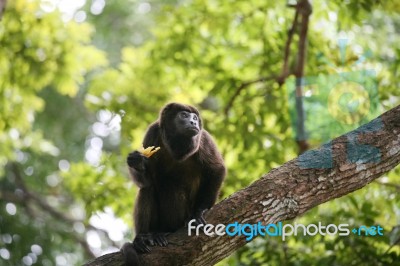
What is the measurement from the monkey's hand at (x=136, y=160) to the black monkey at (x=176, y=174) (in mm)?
279

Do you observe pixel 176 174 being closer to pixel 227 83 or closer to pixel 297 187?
pixel 297 187

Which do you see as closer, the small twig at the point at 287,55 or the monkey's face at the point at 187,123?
the monkey's face at the point at 187,123

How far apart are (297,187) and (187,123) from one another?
1833mm

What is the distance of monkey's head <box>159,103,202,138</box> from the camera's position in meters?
6.60

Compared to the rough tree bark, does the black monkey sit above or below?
above

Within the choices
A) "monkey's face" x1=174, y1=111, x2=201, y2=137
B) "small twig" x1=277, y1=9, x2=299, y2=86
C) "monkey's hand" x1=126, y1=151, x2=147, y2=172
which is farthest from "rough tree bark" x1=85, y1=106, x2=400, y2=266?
"small twig" x1=277, y1=9, x2=299, y2=86

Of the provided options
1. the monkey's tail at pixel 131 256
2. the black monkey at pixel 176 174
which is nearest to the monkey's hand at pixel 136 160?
the black monkey at pixel 176 174

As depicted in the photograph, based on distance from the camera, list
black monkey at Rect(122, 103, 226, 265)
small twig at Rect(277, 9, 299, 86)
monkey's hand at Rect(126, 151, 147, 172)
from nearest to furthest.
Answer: monkey's hand at Rect(126, 151, 147, 172)
black monkey at Rect(122, 103, 226, 265)
small twig at Rect(277, 9, 299, 86)

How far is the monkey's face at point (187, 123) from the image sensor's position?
659 cm

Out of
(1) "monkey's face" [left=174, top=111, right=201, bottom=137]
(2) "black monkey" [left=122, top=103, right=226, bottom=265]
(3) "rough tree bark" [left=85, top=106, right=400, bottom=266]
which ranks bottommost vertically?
(3) "rough tree bark" [left=85, top=106, right=400, bottom=266]

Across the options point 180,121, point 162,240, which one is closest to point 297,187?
point 162,240

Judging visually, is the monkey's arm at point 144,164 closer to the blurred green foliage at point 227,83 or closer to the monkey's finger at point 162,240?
the monkey's finger at point 162,240

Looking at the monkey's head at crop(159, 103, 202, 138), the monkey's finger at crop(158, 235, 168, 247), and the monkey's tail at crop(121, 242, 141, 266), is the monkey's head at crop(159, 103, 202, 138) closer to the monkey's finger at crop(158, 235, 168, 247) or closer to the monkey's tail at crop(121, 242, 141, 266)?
the monkey's finger at crop(158, 235, 168, 247)

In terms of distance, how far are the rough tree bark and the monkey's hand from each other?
865 millimetres
